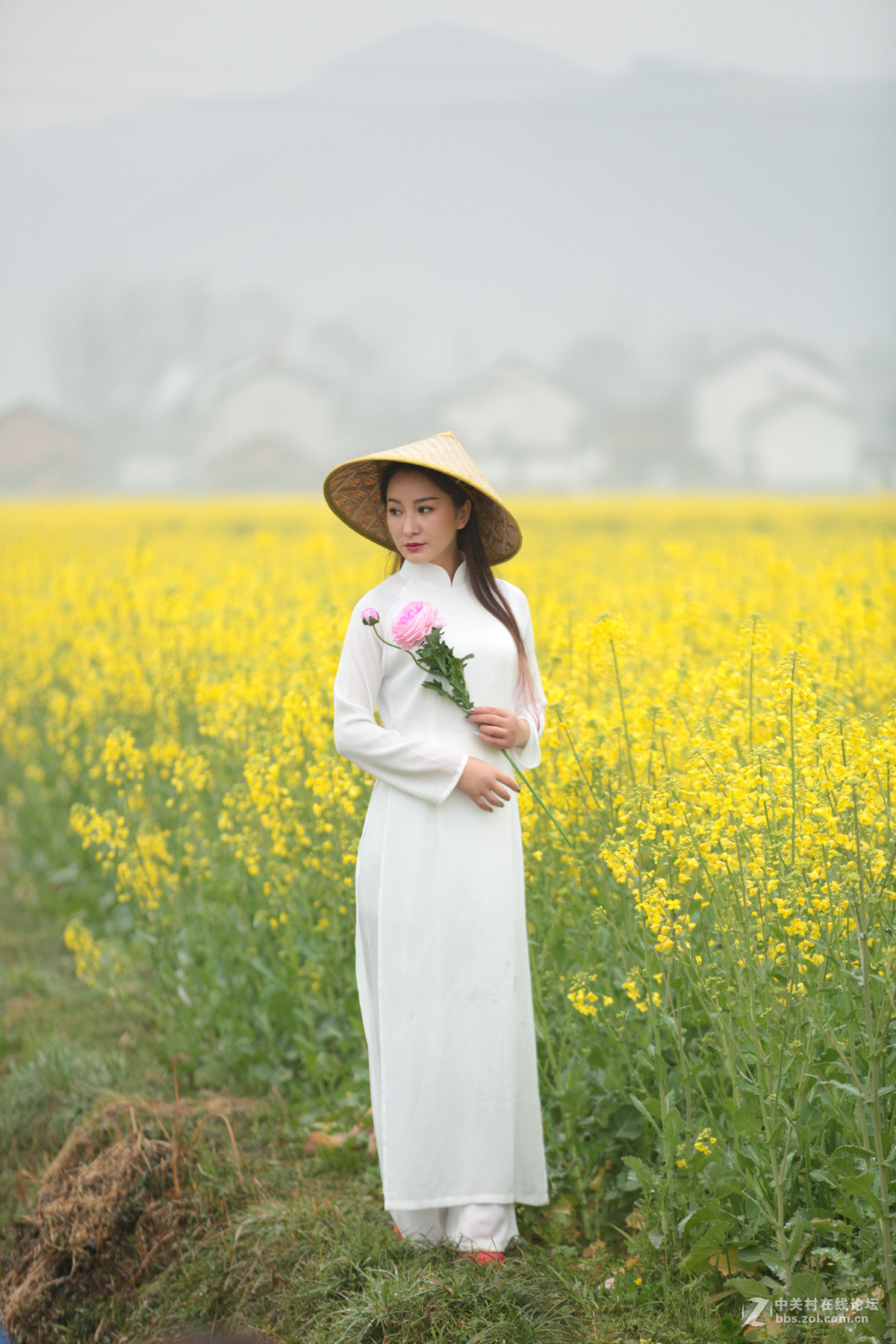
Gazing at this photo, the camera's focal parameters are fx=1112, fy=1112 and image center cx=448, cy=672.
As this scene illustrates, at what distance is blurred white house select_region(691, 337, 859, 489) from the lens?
32.6 feet

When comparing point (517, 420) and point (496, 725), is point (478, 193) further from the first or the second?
point (496, 725)

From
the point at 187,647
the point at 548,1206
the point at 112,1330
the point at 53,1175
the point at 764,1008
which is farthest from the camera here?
the point at 187,647

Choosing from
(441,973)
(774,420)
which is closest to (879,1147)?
(441,973)

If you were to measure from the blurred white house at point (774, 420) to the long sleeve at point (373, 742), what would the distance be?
8.68 metres

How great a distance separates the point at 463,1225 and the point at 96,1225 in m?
0.79

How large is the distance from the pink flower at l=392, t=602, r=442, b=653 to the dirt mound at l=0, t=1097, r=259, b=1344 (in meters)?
1.20

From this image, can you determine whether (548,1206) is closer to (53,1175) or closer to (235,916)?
(53,1175)

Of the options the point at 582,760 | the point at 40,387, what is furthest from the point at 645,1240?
the point at 40,387

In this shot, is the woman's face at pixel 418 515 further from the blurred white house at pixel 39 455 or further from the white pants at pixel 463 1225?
the blurred white house at pixel 39 455

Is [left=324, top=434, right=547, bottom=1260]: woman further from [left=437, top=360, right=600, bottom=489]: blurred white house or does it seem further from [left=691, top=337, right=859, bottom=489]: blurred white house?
[left=437, top=360, right=600, bottom=489]: blurred white house

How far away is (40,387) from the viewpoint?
11.2 meters

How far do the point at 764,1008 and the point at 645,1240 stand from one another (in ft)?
1.84

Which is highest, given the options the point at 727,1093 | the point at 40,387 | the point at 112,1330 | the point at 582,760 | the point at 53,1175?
the point at 40,387

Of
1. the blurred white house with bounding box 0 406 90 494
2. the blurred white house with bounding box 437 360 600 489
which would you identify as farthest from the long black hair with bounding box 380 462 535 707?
the blurred white house with bounding box 0 406 90 494
